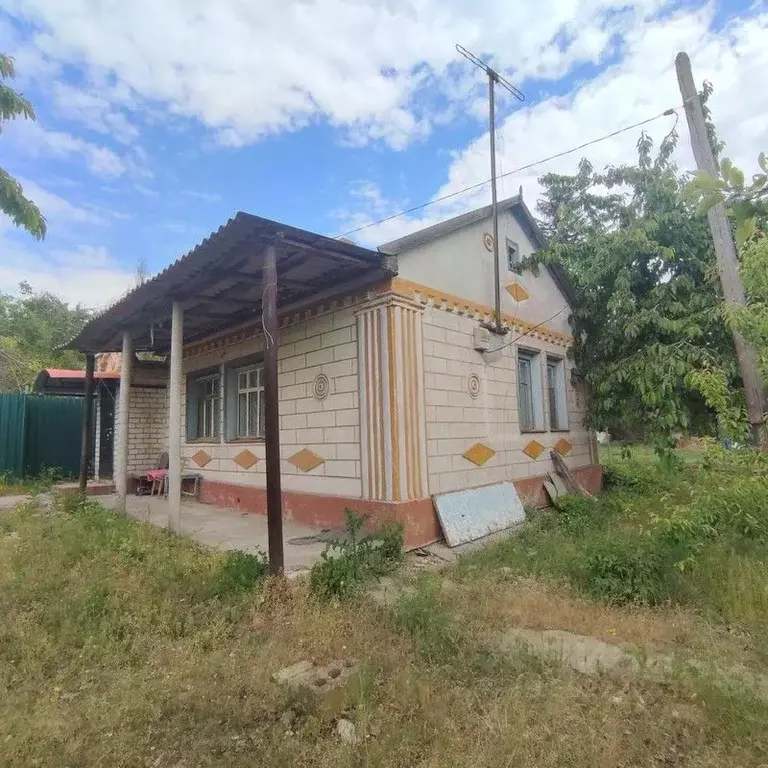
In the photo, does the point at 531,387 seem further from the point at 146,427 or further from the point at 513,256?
the point at 146,427

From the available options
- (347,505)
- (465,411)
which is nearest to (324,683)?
(347,505)

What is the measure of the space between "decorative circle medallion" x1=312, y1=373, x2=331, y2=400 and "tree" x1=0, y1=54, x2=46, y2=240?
17.8ft

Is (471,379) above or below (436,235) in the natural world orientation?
below

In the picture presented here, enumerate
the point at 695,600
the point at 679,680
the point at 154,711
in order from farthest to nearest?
1. the point at 695,600
2. the point at 679,680
3. the point at 154,711

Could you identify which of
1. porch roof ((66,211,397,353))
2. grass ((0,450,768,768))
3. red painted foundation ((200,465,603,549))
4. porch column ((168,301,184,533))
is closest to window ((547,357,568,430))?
red painted foundation ((200,465,603,549))

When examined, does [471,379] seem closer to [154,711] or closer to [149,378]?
[154,711]

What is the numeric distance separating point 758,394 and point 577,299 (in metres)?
4.70

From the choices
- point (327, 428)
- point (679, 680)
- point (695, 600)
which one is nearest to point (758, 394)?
point (695, 600)

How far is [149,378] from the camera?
37.2 ft

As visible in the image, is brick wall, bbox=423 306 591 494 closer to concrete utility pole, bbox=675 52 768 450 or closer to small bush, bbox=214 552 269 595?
small bush, bbox=214 552 269 595

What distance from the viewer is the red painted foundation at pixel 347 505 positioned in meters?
5.81

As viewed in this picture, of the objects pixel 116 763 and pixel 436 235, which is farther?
pixel 436 235

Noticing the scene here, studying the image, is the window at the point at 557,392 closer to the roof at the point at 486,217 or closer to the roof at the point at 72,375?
the roof at the point at 486,217

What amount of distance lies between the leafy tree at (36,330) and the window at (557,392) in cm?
1843
